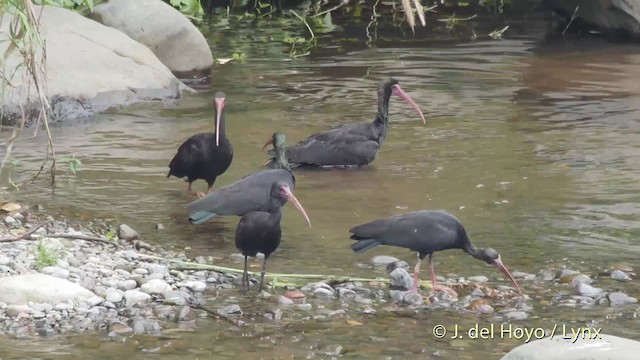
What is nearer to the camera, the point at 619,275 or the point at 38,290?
the point at 38,290

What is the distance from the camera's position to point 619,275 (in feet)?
24.0

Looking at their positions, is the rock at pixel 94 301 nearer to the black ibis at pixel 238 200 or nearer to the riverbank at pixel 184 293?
the riverbank at pixel 184 293

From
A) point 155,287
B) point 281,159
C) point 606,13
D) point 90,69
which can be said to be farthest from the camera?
point 606,13

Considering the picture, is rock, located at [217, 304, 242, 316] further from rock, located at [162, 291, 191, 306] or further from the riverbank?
rock, located at [162, 291, 191, 306]

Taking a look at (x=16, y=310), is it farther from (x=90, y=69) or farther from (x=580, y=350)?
(x=90, y=69)

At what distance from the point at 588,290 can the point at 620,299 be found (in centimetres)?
21

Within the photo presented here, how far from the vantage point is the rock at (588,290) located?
6.97 meters

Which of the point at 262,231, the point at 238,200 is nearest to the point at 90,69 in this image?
the point at 238,200

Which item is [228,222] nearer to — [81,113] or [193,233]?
[193,233]

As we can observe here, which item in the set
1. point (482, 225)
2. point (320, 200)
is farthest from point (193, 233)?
point (482, 225)

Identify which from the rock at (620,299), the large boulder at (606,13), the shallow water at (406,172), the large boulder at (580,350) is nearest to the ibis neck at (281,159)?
the shallow water at (406,172)

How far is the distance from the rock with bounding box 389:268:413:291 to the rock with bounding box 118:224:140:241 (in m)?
1.88

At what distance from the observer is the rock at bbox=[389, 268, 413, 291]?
712 cm

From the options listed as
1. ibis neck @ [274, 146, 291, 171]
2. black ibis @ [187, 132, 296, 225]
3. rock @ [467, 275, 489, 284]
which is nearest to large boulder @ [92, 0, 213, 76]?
ibis neck @ [274, 146, 291, 171]
